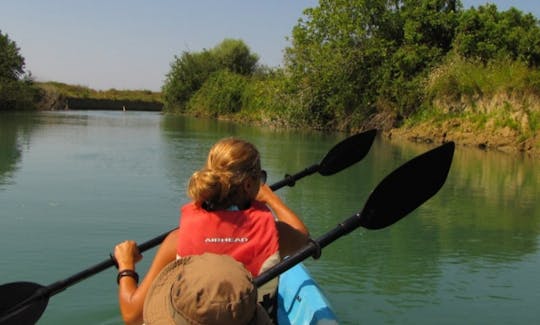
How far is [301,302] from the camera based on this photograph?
326 cm

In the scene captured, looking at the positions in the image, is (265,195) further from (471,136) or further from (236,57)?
(236,57)

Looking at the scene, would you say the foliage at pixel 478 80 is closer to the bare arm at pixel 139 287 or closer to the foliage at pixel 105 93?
the bare arm at pixel 139 287

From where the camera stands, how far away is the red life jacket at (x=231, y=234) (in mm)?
2305

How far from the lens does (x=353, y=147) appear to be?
4.61 meters

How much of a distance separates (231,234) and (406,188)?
3.79 feet

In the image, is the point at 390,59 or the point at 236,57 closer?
the point at 390,59

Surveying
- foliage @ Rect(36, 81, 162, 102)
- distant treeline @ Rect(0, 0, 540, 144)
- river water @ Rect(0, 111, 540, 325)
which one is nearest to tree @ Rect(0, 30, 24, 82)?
foliage @ Rect(36, 81, 162, 102)

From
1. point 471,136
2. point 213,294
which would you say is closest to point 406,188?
point 213,294

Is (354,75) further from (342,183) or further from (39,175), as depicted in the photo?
(39,175)

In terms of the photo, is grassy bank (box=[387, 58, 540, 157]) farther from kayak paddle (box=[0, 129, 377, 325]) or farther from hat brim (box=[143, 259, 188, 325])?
hat brim (box=[143, 259, 188, 325])

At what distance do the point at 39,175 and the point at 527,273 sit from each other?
27.0ft

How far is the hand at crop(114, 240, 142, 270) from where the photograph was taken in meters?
2.58

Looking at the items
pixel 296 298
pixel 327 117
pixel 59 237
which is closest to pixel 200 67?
pixel 327 117

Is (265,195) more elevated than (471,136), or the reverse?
(265,195)
